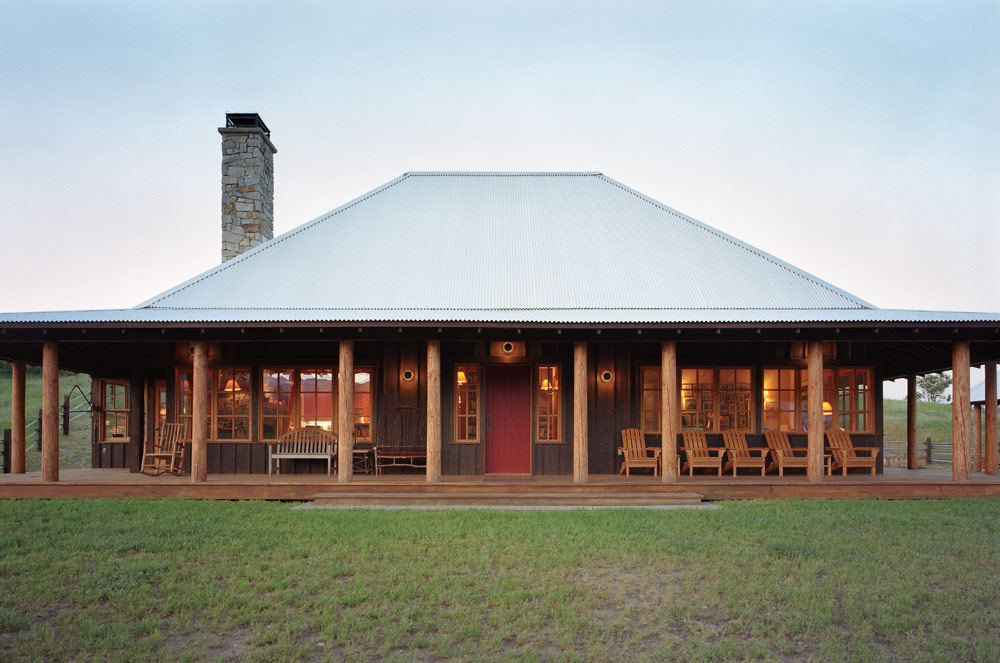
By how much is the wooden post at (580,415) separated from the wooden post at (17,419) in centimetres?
961

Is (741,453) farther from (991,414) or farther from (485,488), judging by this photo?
(485,488)

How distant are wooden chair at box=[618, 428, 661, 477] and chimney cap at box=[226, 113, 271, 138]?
10.8 metres

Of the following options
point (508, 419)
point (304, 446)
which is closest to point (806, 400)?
point (508, 419)

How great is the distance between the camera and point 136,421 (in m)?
13.2

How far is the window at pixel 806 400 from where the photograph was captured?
1267cm

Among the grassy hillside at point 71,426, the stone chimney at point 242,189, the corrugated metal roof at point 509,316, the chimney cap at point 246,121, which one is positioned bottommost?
the grassy hillside at point 71,426

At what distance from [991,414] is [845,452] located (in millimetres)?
2594

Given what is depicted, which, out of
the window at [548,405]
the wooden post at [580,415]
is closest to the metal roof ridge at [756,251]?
the window at [548,405]

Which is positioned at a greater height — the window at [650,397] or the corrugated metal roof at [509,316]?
the corrugated metal roof at [509,316]


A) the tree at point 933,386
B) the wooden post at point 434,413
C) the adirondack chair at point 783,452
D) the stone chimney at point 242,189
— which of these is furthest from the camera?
the tree at point 933,386

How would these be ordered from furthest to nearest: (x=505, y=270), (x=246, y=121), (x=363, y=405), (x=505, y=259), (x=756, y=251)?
1. (x=246, y=121)
2. (x=756, y=251)
3. (x=505, y=259)
4. (x=505, y=270)
5. (x=363, y=405)

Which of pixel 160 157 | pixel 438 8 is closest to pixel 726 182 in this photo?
pixel 438 8

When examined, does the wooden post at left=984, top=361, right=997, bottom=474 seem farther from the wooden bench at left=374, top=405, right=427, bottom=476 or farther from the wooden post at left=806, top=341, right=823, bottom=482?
the wooden bench at left=374, top=405, right=427, bottom=476

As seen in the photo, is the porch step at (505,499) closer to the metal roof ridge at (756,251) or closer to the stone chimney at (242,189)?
the metal roof ridge at (756,251)
